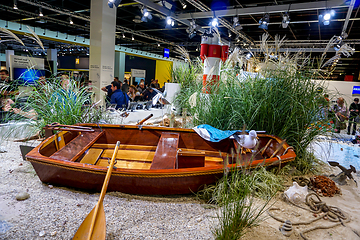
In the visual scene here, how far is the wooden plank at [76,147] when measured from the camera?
2373mm

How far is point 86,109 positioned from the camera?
3332mm

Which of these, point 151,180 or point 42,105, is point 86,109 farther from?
point 151,180

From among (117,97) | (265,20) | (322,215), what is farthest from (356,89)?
(322,215)

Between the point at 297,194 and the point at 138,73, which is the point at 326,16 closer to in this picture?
the point at 297,194

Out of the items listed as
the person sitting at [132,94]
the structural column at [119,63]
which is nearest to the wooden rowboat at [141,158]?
the person sitting at [132,94]

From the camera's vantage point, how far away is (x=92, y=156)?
2.84 m

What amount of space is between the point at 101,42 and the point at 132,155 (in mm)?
5707

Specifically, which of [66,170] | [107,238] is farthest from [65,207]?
[107,238]

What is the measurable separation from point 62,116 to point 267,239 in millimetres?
2670

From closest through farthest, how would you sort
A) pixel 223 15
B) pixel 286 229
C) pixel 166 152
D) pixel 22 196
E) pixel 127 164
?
pixel 286 229 < pixel 22 196 < pixel 166 152 < pixel 127 164 < pixel 223 15

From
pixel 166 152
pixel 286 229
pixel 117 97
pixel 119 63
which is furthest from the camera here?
pixel 119 63

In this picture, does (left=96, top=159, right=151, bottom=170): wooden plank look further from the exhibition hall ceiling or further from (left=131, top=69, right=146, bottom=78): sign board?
(left=131, top=69, right=146, bottom=78): sign board

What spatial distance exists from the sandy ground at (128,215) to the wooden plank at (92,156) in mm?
523

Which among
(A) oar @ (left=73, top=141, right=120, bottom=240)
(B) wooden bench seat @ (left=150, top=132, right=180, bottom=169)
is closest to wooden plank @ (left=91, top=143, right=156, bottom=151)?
(B) wooden bench seat @ (left=150, top=132, right=180, bottom=169)
